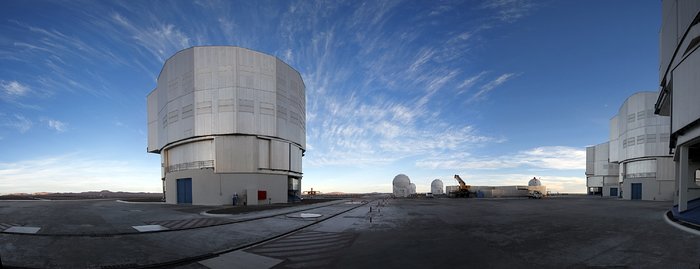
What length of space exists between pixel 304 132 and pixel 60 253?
41.8m

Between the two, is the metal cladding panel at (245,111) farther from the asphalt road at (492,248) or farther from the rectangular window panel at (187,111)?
the asphalt road at (492,248)

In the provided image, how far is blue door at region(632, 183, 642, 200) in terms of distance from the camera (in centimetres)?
5597

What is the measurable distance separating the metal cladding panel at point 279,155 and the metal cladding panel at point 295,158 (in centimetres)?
126

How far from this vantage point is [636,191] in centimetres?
5688

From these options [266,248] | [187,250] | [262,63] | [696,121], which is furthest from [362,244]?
[262,63]

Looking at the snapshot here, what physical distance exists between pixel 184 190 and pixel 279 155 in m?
13.2

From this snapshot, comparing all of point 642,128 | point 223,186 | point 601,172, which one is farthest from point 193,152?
point 601,172

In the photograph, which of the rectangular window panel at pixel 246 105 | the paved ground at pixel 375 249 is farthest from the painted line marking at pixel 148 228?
the rectangular window panel at pixel 246 105

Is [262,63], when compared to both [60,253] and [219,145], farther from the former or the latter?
[60,253]

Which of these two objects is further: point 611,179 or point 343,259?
point 611,179

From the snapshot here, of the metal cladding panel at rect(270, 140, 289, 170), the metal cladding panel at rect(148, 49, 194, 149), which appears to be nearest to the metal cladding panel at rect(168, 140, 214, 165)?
the metal cladding panel at rect(148, 49, 194, 149)

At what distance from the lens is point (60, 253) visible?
990cm

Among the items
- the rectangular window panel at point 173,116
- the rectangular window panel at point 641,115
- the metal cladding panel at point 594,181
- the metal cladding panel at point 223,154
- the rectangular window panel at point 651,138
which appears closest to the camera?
the metal cladding panel at point 223,154

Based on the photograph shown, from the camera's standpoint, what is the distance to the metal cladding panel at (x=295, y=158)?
148ft
